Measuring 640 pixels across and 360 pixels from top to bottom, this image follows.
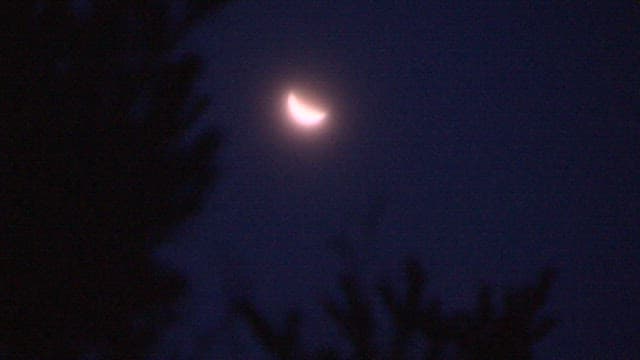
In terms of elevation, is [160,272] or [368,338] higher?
[368,338]

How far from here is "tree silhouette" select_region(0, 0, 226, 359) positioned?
3.40 m

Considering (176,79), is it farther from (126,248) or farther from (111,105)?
(126,248)

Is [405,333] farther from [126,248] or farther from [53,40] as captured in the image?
[53,40]

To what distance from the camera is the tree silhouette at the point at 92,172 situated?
340 centimetres

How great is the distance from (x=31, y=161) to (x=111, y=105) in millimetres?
648

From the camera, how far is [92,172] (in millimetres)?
3646

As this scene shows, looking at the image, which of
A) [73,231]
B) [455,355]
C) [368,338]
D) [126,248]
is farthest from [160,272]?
[455,355]

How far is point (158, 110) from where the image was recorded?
13.2 feet

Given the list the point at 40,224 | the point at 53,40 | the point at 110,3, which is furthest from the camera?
the point at 110,3

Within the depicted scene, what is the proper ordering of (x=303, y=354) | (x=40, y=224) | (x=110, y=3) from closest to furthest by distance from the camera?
1. (x=40, y=224)
2. (x=110, y=3)
3. (x=303, y=354)

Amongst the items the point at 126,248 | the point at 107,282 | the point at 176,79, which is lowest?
the point at 107,282

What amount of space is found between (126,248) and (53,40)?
4.46 feet

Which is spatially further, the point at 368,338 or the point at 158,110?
the point at 368,338

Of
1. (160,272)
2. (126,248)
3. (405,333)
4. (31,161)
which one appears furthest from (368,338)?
(31,161)
